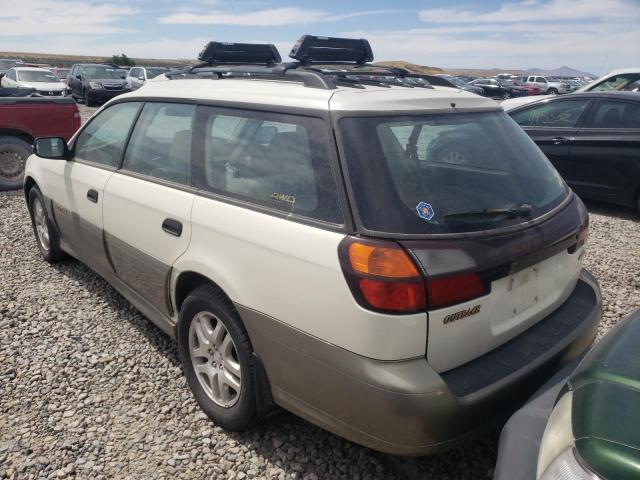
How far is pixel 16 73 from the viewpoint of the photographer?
19172mm

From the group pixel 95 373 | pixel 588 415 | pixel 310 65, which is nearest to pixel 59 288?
pixel 95 373

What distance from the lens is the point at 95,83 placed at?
69.0 ft

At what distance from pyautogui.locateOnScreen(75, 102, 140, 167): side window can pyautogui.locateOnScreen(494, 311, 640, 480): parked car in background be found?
2.86 meters

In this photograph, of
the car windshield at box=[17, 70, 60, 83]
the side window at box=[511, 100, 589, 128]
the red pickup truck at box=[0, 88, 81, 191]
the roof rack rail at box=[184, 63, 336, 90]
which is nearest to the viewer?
the roof rack rail at box=[184, 63, 336, 90]

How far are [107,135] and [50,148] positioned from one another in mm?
532

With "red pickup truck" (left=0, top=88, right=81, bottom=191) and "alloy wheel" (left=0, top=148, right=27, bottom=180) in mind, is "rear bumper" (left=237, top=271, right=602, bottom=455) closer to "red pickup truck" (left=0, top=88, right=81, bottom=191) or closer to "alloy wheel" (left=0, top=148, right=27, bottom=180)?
"red pickup truck" (left=0, top=88, right=81, bottom=191)

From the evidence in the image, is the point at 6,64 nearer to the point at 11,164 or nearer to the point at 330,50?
the point at 11,164

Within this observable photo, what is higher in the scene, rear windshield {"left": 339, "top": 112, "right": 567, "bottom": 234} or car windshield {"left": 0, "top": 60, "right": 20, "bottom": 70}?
car windshield {"left": 0, "top": 60, "right": 20, "bottom": 70}

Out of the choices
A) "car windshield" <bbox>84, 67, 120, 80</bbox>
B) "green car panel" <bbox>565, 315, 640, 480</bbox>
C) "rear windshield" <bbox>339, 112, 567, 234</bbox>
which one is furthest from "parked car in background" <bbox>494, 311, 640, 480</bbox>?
"car windshield" <bbox>84, 67, 120, 80</bbox>

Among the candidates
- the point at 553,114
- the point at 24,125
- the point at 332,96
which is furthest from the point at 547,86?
the point at 332,96

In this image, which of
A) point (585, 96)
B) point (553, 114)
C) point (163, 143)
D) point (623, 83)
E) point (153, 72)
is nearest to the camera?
point (163, 143)

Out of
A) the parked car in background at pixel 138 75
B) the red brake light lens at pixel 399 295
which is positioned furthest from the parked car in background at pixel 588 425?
the parked car in background at pixel 138 75

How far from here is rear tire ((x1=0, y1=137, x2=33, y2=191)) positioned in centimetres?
748

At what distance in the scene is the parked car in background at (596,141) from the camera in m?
6.30
